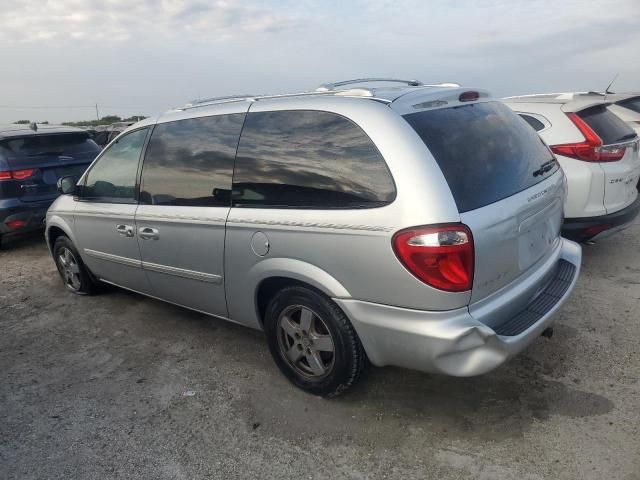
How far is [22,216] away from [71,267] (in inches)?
69.0

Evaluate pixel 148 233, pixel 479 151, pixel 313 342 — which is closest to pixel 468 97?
pixel 479 151

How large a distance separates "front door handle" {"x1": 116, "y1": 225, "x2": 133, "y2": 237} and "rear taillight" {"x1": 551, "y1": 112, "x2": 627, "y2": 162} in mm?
3728

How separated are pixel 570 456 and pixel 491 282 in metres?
0.89

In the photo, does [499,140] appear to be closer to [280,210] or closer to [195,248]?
[280,210]

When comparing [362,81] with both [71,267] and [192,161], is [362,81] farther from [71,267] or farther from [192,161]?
[71,267]

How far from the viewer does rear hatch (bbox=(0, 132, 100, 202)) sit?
6.17m

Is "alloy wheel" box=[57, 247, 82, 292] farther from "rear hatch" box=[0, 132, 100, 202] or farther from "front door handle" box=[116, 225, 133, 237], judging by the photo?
"rear hatch" box=[0, 132, 100, 202]

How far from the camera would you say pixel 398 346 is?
A: 2559 mm

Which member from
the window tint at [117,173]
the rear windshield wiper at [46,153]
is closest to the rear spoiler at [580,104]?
the window tint at [117,173]

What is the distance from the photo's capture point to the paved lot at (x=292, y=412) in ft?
8.29

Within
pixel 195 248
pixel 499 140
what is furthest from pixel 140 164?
pixel 499 140

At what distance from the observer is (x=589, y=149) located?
4.55 metres

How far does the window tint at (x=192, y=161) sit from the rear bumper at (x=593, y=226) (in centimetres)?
307

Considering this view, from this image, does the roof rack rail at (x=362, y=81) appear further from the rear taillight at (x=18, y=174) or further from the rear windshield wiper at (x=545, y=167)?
the rear taillight at (x=18, y=174)
